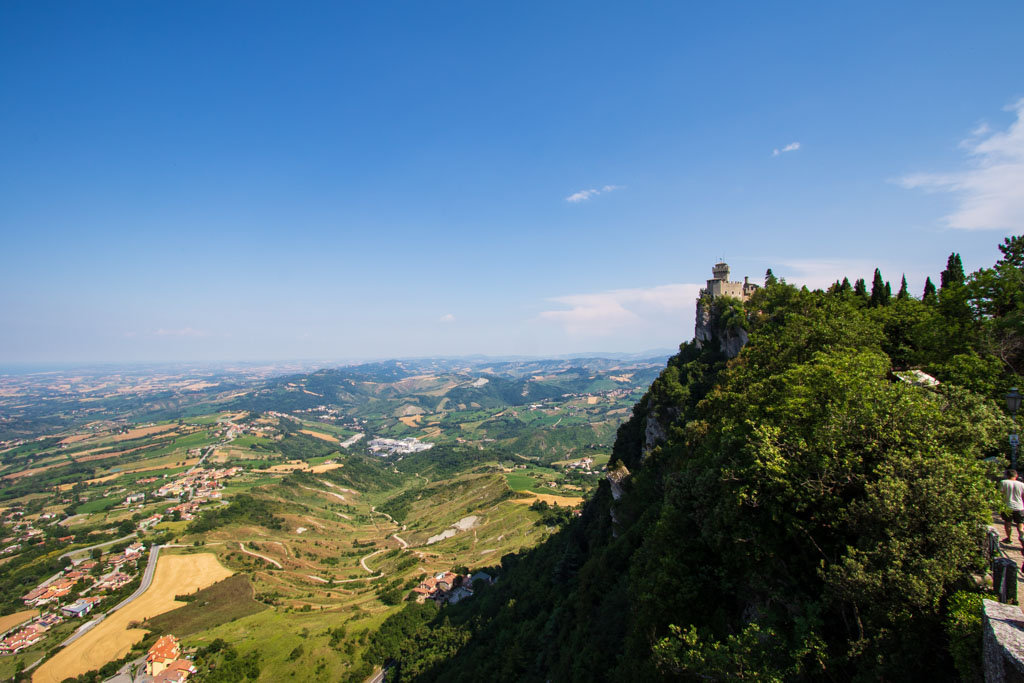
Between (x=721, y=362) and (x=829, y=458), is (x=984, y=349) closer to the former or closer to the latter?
(x=829, y=458)

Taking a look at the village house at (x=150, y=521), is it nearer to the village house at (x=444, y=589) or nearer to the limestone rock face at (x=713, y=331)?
Answer: the village house at (x=444, y=589)

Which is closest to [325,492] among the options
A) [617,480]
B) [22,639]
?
[22,639]

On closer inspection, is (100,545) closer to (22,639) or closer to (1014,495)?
(22,639)

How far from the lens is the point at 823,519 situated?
1417 cm

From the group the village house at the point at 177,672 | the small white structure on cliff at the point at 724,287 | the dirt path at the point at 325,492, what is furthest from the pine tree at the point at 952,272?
the dirt path at the point at 325,492

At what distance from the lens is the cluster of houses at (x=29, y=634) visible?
7131 centimetres

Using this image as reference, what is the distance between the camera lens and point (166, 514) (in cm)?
12562

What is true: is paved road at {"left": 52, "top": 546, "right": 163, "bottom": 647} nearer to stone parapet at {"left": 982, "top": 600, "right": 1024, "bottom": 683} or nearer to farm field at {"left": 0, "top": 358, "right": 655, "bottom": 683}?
farm field at {"left": 0, "top": 358, "right": 655, "bottom": 683}

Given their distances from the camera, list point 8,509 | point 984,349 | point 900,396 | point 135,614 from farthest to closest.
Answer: point 8,509 → point 135,614 → point 984,349 → point 900,396

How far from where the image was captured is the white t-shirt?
479 inches

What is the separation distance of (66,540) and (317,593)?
82422 millimetres

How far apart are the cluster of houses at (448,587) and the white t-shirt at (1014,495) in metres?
79.3

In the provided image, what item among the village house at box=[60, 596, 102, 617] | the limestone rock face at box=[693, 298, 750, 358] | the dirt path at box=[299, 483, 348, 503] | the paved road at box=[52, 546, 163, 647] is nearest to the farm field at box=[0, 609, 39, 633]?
the village house at box=[60, 596, 102, 617]

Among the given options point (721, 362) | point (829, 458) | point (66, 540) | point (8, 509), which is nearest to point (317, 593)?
point (66, 540)
